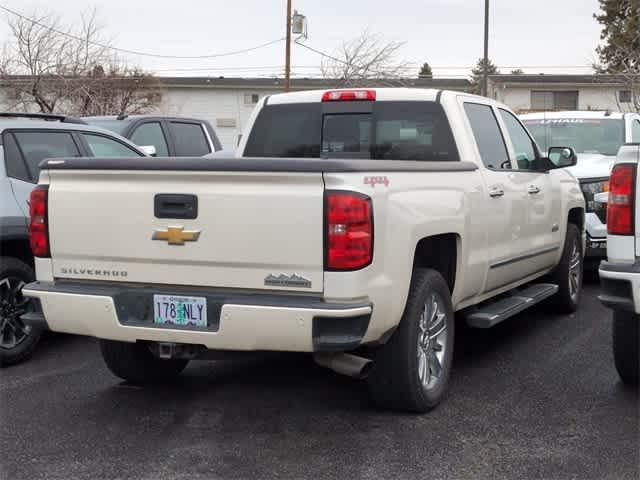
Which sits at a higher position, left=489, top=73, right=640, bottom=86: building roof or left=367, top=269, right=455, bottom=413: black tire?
left=489, top=73, right=640, bottom=86: building roof

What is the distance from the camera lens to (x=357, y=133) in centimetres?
652

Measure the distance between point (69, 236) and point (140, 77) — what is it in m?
31.3

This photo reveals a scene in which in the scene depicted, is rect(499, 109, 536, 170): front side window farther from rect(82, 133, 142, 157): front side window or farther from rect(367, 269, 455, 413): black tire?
rect(82, 133, 142, 157): front side window

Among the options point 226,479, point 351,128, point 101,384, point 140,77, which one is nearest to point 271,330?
point 226,479

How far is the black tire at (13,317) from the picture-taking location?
20.9 ft

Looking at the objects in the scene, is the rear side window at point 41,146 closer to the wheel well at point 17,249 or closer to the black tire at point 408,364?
the wheel well at point 17,249

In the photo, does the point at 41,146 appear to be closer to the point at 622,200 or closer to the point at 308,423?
the point at 308,423

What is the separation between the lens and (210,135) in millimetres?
12188

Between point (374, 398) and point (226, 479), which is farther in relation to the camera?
point (374, 398)

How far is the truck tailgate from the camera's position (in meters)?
4.41

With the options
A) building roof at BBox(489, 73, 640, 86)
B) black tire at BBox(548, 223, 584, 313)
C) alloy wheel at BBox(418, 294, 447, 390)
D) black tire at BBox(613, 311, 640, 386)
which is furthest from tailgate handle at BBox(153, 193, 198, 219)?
building roof at BBox(489, 73, 640, 86)

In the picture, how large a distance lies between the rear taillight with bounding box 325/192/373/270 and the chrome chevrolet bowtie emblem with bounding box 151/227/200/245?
0.70 meters

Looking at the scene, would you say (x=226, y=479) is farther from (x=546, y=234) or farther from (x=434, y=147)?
(x=546, y=234)

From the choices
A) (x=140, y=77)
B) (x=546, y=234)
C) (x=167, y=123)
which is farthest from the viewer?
(x=140, y=77)
